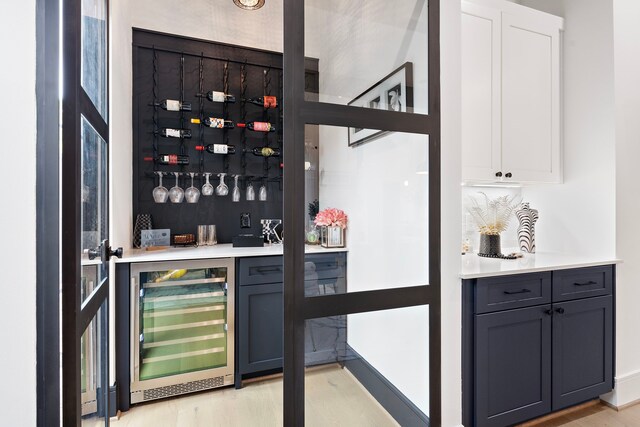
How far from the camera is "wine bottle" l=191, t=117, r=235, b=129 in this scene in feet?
8.73

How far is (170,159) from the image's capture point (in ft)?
8.42

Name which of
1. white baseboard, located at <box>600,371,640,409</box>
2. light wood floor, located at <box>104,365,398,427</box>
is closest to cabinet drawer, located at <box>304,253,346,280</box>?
light wood floor, located at <box>104,365,398,427</box>

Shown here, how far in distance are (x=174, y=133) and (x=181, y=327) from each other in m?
1.53

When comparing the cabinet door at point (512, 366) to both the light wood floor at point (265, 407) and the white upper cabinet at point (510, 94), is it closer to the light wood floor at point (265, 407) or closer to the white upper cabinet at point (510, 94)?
the light wood floor at point (265, 407)

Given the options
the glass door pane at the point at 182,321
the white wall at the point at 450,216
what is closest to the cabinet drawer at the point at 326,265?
the white wall at the point at 450,216

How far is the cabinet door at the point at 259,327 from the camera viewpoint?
2271 millimetres

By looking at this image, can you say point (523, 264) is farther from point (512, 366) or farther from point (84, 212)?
point (84, 212)

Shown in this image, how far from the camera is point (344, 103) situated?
1.41m

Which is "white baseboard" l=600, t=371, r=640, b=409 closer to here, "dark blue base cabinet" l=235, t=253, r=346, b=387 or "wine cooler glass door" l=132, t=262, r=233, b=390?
"dark blue base cabinet" l=235, t=253, r=346, b=387

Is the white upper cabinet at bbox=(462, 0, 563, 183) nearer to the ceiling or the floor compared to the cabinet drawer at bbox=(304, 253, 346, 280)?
nearer to the ceiling

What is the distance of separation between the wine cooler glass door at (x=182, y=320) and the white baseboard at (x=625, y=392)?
2618 millimetres

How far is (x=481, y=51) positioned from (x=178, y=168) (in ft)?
8.12

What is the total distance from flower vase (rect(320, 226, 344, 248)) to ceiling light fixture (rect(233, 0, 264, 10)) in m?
2.42

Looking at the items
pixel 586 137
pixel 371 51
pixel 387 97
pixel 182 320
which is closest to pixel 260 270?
pixel 182 320
